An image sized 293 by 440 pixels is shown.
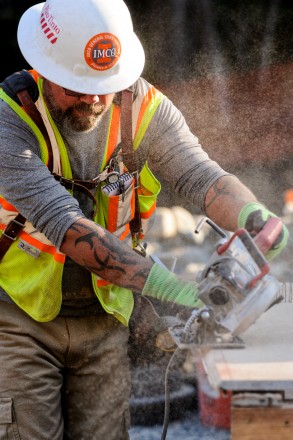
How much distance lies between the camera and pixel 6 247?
11.7ft

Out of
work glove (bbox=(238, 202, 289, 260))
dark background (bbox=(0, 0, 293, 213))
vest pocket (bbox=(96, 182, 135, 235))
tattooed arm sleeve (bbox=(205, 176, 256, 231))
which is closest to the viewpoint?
work glove (bbox=(238, 202, 289, 260))

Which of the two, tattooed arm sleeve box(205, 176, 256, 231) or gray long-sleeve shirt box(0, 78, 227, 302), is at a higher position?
gray long-sleeve shirt box(0, 78, 227, 302)

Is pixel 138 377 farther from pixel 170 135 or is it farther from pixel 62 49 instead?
pixel 62 49

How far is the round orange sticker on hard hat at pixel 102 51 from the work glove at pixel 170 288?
0.83 m

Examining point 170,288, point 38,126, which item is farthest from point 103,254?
point 38,126

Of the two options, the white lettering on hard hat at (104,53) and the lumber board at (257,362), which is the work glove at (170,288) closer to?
the lumber board at (257,362)

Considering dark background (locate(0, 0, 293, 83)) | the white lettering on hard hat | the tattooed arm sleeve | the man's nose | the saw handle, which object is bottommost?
dark background (locate(0, 0, 293, 83))

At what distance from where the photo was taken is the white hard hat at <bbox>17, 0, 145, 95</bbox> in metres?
3.38

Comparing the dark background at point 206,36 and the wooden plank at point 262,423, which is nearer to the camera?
the wooden plank at point 262,423

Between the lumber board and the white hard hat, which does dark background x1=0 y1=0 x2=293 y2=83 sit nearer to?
the white hard hat

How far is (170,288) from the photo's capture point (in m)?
3.15

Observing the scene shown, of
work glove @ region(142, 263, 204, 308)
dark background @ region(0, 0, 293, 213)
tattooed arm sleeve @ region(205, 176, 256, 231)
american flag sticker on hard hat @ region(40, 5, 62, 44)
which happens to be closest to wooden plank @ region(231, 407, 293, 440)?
work glove @ region(142, 263, 204, 308)

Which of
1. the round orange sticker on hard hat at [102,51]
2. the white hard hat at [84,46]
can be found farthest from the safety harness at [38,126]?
the round orange sticker on hard hat at [102,51]

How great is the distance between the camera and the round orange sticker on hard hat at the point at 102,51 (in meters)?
3.38
